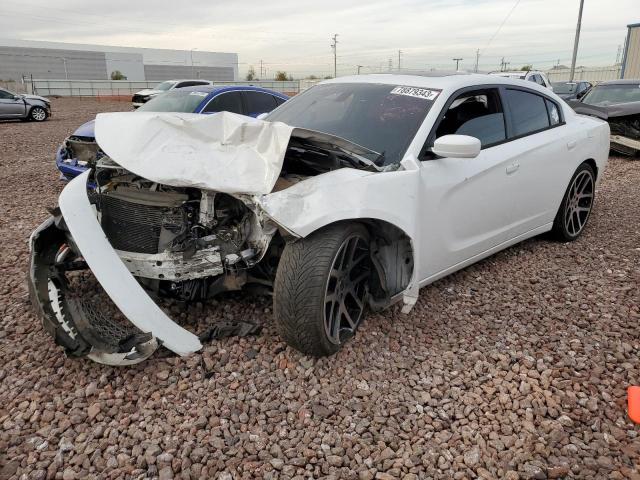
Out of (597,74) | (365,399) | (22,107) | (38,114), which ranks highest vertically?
(597,74)

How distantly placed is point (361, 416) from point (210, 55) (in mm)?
89575

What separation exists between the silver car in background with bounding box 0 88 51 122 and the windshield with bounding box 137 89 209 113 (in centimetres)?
1152

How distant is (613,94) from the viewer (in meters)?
11.2

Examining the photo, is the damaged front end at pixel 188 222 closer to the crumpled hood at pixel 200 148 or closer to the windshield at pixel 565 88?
the crumpled hood at pixel 200 148

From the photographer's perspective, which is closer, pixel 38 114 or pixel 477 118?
pixel 477 118

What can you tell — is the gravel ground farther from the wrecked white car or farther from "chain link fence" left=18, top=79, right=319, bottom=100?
"chain link fence" left=18, top=79, right=319, bottom=100

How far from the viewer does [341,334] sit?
3064 mm

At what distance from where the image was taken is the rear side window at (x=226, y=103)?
8305 millimetres

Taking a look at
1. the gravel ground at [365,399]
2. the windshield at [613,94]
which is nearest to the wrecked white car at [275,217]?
the gravel ground at [365,399]

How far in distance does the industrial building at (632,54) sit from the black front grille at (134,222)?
33228 millimetres

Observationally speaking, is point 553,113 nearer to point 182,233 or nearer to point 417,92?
point 417,92

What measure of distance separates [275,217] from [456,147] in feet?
4.06

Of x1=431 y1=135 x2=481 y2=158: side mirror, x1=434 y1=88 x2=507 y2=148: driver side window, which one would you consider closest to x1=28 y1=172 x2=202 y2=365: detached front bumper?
x1=431 y1=135 x2=481 y2=158: side mirror

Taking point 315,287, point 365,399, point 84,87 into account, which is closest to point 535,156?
point 315,287
